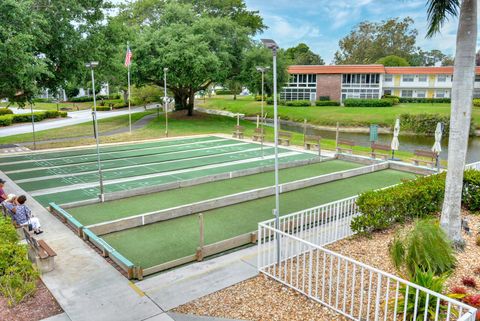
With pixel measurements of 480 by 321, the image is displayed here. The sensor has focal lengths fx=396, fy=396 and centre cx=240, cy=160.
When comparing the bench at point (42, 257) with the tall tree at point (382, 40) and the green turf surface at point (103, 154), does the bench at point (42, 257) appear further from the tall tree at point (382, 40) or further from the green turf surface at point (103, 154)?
the tall tree at point (382, 40)

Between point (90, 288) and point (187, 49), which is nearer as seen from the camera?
point (90, 288)

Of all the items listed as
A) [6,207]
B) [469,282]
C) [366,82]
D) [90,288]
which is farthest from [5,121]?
[366,82]

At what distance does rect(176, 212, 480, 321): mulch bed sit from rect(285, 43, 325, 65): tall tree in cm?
8140

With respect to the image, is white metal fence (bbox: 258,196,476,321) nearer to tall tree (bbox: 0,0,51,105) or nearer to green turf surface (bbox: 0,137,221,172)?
tall tree (bbox: 0,0,51,105)

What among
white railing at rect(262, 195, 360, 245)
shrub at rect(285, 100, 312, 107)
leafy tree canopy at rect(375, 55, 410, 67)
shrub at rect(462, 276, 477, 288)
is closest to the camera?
shrub at rect(462, 276, 477, 288)

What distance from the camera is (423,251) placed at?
6492 mm

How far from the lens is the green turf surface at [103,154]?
18.6 meters

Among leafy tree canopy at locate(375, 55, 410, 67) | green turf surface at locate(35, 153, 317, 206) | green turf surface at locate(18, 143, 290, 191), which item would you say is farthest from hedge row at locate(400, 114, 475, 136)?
leafy tree canopy at locate(375, 55, 410, 67)

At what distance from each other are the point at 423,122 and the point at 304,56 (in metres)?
54.2

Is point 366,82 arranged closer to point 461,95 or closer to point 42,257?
point 461,95

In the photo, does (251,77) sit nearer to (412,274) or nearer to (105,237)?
(105,237)

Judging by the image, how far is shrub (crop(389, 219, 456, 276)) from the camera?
21.3 feet

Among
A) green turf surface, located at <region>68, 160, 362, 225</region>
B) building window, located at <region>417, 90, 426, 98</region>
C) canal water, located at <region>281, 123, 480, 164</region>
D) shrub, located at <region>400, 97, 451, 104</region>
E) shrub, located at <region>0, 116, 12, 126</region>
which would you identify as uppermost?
Answer: building window, located at <region>417, 90, 426, 98</region>

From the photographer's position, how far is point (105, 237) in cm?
946
